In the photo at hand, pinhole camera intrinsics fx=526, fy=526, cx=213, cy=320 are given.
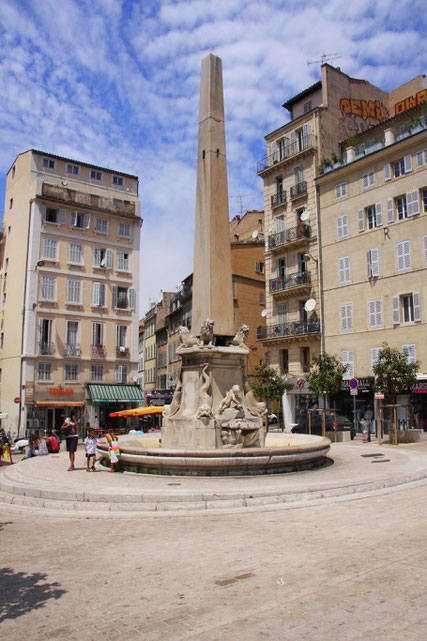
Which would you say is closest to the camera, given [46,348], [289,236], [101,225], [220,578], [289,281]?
[220,578]

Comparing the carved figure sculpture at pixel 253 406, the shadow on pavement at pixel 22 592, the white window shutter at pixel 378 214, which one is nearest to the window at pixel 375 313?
the white window shutter at pixel 378 214

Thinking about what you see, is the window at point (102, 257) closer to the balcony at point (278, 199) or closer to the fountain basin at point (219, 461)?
the balcony at point (278, 199)

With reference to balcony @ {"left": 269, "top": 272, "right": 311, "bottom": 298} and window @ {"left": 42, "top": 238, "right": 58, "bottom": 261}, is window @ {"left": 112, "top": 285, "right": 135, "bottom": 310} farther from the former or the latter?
balcony @ {"left": 269, "top": 272, "right": 311, "bottom": 298}

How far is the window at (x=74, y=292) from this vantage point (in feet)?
122

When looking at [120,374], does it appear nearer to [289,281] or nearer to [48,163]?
[289,281]

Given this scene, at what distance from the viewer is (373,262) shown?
30312mm

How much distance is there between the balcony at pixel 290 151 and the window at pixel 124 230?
1090cm

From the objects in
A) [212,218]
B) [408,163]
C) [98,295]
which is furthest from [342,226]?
[212,218]

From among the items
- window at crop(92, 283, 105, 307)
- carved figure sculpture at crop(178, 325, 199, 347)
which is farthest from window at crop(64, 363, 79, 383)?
carved figure sculpture at crop(178, 325, 199, 347)

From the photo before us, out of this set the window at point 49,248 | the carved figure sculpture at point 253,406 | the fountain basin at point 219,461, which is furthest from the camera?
the window at point 49,248

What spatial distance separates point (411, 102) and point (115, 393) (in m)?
29.0

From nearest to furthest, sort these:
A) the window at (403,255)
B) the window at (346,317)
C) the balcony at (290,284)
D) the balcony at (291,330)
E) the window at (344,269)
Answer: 1. the window at (403,255)
2. the window at (346,317)
3. the window at (344,269)
4. the balcony at (291,330)
5. the balcony at (290,284)

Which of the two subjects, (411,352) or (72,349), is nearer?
(411,352)

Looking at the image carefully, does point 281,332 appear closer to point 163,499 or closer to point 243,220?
point 243,220
